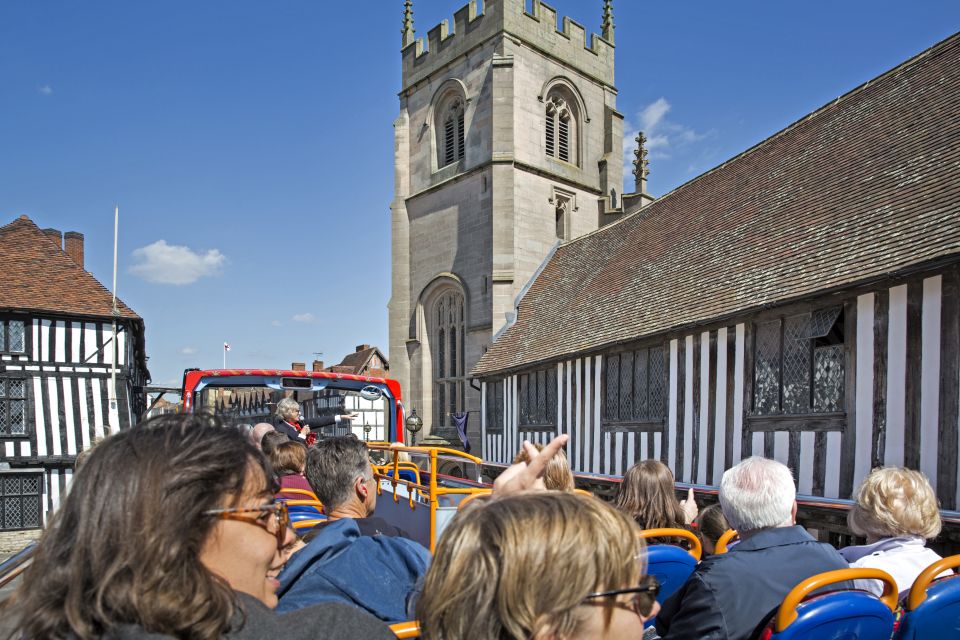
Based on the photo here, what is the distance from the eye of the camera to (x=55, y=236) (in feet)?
67.9

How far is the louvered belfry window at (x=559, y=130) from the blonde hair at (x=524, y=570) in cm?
A: 2179

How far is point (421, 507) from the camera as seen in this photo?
4477 mm

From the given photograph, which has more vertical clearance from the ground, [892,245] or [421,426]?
[892,245]

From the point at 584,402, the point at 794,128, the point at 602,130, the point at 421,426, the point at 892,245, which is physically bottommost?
the point at 421,426

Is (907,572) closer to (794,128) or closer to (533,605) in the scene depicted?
(533,605)

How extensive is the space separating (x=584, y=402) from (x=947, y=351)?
24.3 feet

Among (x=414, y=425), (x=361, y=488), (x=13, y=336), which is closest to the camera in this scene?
(x=361, y=488)

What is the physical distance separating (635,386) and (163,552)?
38.1 feet

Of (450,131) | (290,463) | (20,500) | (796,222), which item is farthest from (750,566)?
(450,131)

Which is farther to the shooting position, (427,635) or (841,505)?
(841,505)

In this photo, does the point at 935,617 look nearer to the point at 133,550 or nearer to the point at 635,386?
the point at 133,550

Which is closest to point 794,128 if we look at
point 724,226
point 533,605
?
point 724,226

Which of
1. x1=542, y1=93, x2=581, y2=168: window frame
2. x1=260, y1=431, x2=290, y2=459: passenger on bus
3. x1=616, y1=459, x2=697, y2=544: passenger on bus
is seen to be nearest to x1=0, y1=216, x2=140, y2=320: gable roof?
x1=542, y1=93, x2=581, y2=168: window frame

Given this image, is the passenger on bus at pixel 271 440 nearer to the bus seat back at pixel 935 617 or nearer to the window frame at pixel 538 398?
the bus seat back at pixel 935 617
